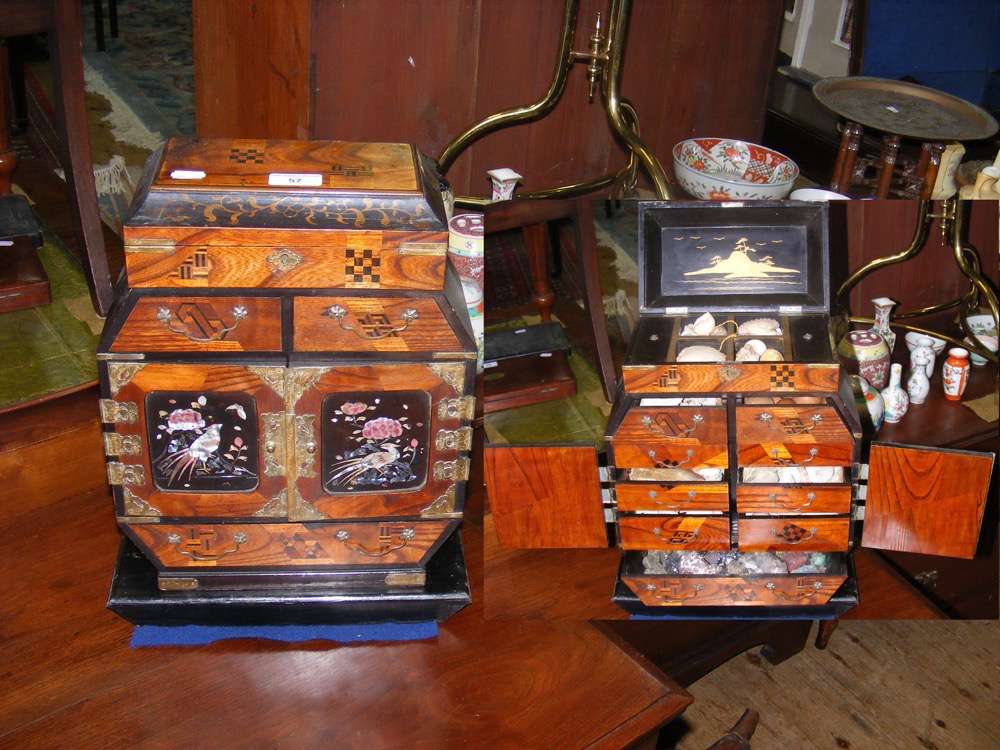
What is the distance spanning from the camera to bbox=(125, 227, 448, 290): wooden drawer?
166cm

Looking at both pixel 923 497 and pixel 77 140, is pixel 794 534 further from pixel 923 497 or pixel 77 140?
pixel 77 140

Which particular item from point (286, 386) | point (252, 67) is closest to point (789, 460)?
point (286, 386)

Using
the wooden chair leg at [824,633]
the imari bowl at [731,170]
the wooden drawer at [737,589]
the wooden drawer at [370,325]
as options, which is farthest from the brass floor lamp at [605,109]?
the wooden chair leg at [824,633]

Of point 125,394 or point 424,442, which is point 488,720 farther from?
point 125,394

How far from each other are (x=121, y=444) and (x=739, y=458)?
865 millimetres

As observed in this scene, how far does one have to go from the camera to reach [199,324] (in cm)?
171

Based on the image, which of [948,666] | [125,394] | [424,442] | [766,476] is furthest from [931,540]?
[125,394]

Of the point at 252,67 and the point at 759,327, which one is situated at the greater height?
the point at 252,67

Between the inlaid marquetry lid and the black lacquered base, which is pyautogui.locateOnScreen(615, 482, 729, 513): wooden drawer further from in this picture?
the inlaid marquetry lid

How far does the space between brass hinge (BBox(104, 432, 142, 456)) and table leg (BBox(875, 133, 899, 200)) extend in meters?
1.12

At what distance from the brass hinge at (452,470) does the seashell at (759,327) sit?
438mm

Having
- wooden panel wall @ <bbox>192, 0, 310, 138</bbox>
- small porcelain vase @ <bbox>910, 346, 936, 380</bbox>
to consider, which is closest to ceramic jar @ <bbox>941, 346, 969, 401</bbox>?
small porcelain vase @ <bbox>910, 346, 936, 380</bbox>

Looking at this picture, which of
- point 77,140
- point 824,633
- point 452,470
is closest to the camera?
point 452,470

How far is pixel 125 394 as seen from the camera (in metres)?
1.76
